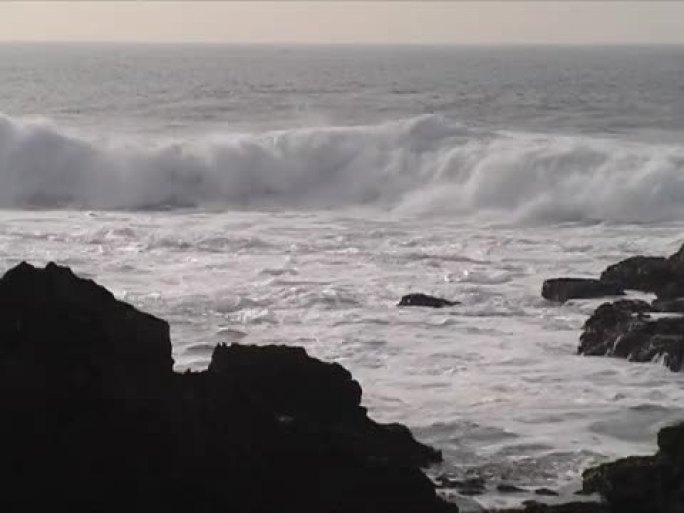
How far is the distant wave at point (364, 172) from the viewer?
3812 cm

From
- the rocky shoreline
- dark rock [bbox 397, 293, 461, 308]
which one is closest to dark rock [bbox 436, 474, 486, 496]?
the rocky shoreline

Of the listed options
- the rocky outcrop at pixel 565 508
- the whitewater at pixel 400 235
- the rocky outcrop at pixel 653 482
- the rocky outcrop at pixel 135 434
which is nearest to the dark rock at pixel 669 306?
the whitewater at pixel 400 235

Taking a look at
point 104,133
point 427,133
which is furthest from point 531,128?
point 104,133

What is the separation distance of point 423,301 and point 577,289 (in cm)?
271

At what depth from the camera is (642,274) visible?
23062mm

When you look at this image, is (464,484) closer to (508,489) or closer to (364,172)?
(508,489)

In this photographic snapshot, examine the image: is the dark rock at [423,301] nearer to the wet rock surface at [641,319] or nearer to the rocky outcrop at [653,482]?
the wet rock surface at [641,319]

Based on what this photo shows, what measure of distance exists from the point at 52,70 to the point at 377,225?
95324 mm

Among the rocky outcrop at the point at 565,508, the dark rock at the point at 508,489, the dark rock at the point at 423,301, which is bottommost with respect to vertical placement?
the dark rock at the point at 508,489

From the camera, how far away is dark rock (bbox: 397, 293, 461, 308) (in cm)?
2236

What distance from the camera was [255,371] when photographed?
42.6 ft

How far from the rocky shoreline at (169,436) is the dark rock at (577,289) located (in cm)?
1024

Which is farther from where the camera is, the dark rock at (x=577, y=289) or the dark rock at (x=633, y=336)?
the dark rock at (x=577, y=289)

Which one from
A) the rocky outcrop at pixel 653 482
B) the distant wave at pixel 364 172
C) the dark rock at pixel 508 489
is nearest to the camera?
the rocky outcrop at pixel 653 482
